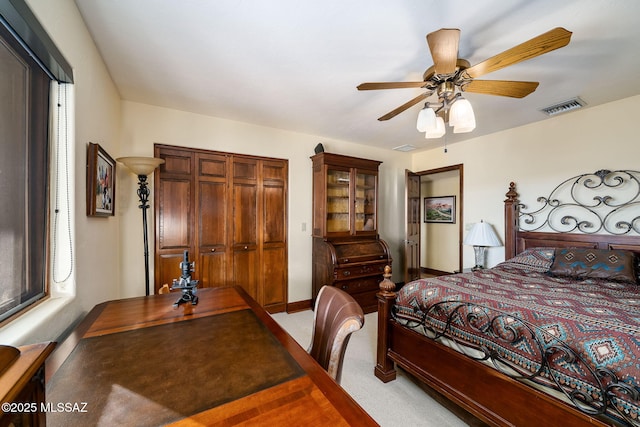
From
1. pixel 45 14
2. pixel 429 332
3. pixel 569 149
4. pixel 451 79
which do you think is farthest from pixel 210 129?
pixel 569 149

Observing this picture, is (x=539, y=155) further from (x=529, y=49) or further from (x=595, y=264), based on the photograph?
(x=529, y=49)

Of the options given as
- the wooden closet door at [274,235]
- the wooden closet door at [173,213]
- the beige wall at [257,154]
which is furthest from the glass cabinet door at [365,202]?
the wooden closet door at [173,213]

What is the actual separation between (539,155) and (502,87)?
2109 mm

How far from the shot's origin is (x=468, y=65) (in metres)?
1.66

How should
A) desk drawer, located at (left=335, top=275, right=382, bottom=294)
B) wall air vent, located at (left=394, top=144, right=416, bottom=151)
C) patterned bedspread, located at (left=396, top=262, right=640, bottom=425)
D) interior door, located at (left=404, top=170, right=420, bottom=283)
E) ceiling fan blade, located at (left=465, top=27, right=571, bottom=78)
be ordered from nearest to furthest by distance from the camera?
patterned bedspread, located at (left=396, top=262, right=640, bottom=425), ceiling fan blade, located at (left=465, top=27, right=571, bottom=78), desk drawer, located at (left=335, top=275, right=382, bottom=294), interior door, located at (left=404, top=170, right=420, bottom=283), wall air vent, located at (left=394, top=144, right=416, bottom=151)

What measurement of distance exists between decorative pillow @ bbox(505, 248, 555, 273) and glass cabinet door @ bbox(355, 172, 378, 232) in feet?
5.88

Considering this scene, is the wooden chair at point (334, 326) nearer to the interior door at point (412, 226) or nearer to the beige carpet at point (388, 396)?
the beige carpet at point (388, 396)

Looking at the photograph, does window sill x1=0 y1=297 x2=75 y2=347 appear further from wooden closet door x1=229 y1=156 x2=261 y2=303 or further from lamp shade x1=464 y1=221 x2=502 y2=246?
lamp shade x1=464 y1=221 x2=502 y2=246

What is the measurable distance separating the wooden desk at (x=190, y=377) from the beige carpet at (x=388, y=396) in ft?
3.91

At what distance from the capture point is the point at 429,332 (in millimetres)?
1856

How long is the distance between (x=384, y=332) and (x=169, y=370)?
1.69m

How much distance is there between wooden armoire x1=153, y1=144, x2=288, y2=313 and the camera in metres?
2.90

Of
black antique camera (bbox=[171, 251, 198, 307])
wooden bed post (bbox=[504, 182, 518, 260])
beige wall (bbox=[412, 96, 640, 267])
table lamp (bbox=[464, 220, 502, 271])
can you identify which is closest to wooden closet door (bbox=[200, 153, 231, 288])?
black antique camera (bbox=[171, 251, 198, 307])

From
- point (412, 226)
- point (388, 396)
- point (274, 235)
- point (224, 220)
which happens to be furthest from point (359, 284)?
point (224, 220)
